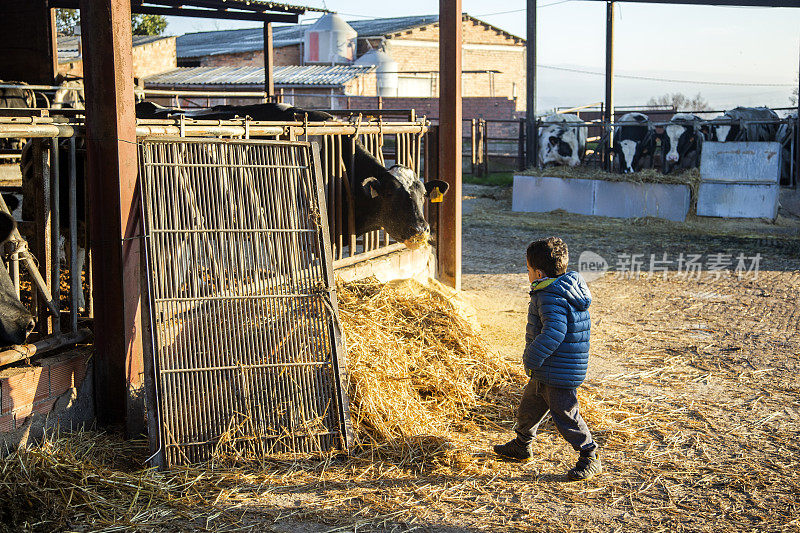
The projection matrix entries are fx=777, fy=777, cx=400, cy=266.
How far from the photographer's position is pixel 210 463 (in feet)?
13.3

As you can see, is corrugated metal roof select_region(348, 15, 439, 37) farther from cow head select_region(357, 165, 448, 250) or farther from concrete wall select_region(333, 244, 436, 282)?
cow head select_region(357, 165, 448, 250)

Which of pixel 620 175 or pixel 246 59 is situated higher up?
pixel 246 59

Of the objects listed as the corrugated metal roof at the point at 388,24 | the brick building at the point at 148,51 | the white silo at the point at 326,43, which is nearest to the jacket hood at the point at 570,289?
the brick building at the point at 148,51

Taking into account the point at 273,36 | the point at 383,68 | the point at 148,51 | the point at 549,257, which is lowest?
the point at 549,257

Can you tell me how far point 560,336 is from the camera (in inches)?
160

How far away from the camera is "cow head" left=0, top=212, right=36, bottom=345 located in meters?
4.00

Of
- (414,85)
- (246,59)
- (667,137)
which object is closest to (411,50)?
(414,85)

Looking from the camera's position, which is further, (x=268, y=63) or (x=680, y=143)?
(x=680, y=143)

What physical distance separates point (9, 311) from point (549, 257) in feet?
9.38

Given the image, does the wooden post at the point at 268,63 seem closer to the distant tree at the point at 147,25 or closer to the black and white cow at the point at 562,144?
the black and white cow at the point at 562,144

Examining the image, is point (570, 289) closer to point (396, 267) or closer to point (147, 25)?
point (396, 267)

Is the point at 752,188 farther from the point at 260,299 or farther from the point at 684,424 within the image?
the point at 260,299

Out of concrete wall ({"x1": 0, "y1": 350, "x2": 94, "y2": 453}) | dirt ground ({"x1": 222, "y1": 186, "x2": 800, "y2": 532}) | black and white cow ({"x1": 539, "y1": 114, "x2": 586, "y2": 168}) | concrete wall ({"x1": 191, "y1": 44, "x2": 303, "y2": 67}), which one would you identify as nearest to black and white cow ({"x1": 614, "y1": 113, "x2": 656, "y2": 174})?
black and white cow ({"x1": 539, "y1": 114, "x2": 586, "y2": 168})

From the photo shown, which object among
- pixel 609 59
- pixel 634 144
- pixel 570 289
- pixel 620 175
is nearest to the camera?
pixel 570 289
